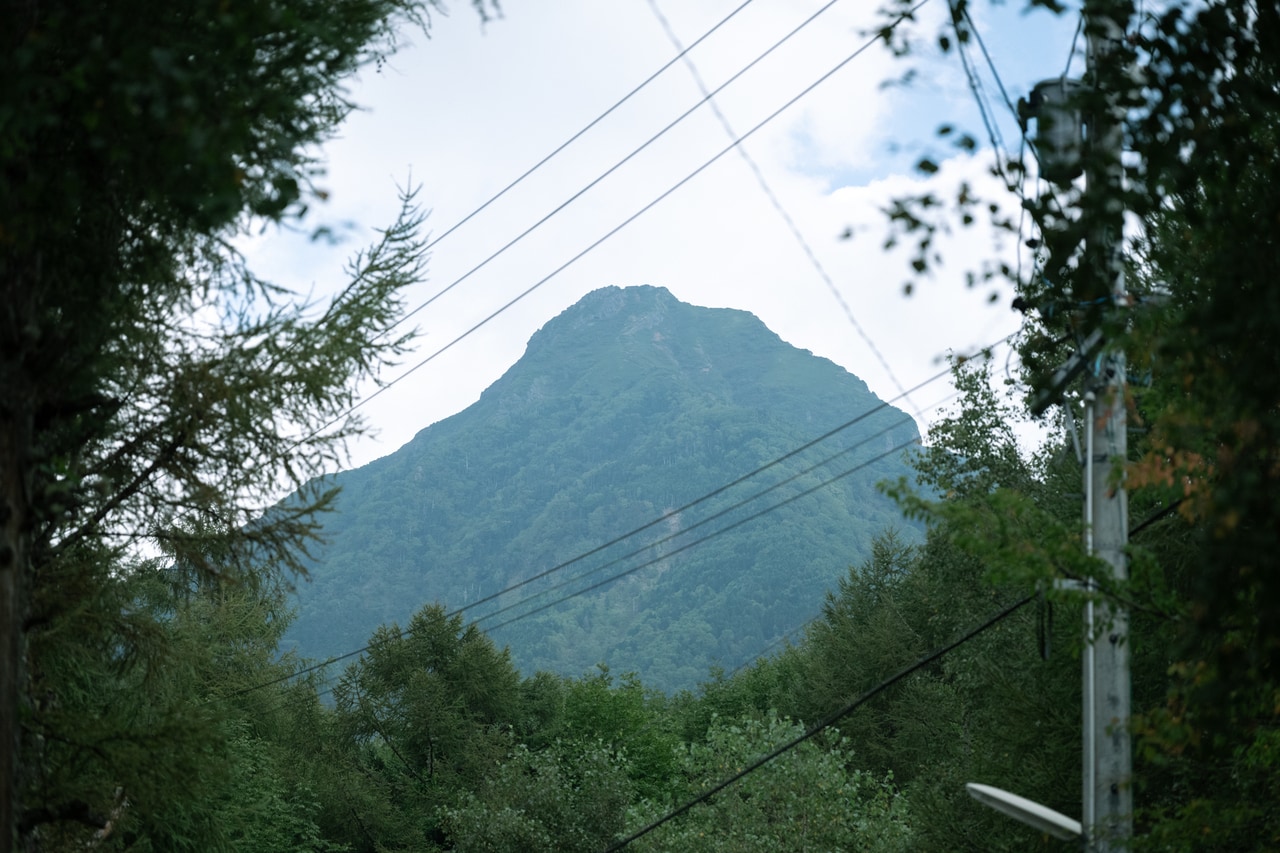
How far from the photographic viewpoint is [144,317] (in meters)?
7.38

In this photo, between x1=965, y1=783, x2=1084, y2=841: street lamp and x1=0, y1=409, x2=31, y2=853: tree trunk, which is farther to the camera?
x1=965, y1=783, x2=1084, y2=841: street lamp

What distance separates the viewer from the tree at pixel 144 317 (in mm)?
4574

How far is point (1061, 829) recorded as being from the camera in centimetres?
761

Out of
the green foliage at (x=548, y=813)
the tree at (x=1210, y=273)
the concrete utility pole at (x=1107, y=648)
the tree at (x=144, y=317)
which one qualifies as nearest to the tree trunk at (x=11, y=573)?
the tree at (x=144, y=317)

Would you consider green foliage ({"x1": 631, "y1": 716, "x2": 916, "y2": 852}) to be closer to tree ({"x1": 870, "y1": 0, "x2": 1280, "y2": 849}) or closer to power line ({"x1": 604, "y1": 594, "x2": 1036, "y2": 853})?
power line ({"x1": 604, "y1": 594, "x2": 1036, "y2": 853})

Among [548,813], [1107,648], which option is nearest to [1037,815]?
[1107,648]

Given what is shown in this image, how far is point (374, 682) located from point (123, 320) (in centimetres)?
4098

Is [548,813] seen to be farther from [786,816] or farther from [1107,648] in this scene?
[1107,648]

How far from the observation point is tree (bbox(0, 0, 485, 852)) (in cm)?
457

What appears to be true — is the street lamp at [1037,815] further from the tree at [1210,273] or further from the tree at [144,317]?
the tree at [144,317]

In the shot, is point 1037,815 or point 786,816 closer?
point 1037,815

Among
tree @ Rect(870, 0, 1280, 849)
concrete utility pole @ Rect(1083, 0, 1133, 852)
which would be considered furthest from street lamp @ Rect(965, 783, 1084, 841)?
tree @ Rect(870, 0, 1280, 849)

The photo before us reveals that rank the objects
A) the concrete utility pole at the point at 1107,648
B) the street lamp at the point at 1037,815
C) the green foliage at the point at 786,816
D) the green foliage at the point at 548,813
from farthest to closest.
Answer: the green foliage at the point at 548,813 < the green foliage at the point at 786,816 < the street lamp at the point at 1037,815 < the concrete utility pole at the point at 1107,648

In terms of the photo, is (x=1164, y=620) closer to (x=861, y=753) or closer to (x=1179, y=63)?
(x=1179, y=63)
